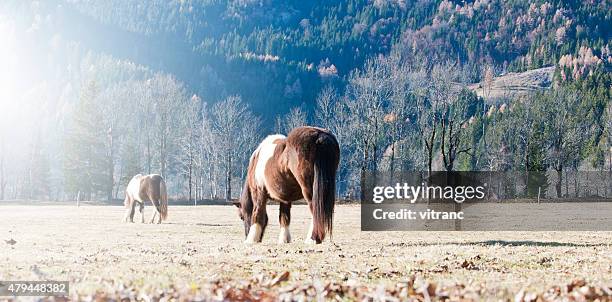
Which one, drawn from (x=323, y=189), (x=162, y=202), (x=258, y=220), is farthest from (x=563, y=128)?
(x=323, y=189)

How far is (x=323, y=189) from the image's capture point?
1205 cm

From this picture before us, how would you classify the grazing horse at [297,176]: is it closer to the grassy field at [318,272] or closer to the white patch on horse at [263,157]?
the white patch on horse at [263,157]

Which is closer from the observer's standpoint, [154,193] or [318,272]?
[318,272]

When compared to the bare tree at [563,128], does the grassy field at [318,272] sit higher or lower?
lower

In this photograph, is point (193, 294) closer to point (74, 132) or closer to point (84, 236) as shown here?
point (84, 236)

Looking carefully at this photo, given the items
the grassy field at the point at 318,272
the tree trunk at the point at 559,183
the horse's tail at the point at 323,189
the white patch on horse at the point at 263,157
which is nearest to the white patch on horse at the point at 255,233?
the white patch on horse at the point at 263,157

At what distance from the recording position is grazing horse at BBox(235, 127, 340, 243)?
12.1m

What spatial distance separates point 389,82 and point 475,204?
93.4ft

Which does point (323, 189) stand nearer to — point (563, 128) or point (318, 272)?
point (318, 272)

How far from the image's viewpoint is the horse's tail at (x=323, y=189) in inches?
474

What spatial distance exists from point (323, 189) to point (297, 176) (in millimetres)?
825

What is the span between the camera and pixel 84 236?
1706 cm

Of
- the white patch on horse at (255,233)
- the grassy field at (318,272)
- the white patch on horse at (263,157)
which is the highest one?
the white patch on horse at (263,157)

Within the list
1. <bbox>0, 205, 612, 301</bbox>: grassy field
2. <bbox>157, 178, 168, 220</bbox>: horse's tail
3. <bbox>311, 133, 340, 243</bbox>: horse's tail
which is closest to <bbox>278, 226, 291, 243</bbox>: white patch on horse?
<bbox>311, 133, 340, 243</bbox>: horse's tail
